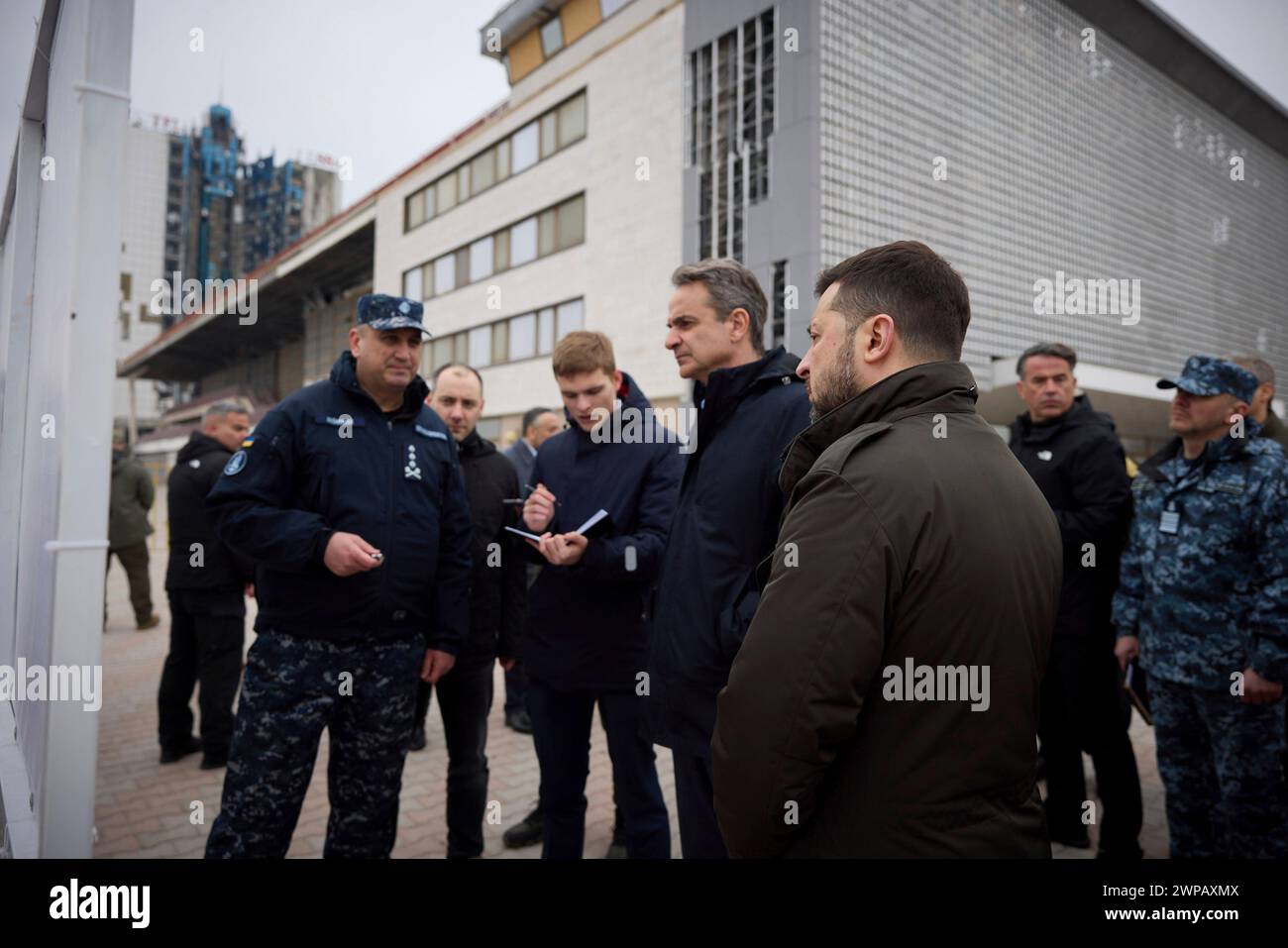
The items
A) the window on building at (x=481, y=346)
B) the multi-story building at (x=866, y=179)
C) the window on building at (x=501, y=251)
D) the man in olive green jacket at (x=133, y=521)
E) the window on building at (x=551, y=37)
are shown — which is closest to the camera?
the man in olive green jacket at (x=133, y=521)

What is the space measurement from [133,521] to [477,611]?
7.06m

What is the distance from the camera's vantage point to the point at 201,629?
4.57 m

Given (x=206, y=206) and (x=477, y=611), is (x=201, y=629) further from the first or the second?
(x=206, y=206)

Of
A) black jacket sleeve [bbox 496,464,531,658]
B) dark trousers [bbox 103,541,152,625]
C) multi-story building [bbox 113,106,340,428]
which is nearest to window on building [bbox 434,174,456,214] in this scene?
dark trousers [bbox 103,541,152,625]

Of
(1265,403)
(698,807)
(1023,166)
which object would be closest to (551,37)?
(1023,166)

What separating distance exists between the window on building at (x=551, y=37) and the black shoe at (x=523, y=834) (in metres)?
20.2

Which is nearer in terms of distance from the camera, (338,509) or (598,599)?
(338,509)

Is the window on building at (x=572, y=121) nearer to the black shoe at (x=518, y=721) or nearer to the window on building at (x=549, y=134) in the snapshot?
the window on building at (x=549, y=134)

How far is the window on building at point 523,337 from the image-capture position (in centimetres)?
2025

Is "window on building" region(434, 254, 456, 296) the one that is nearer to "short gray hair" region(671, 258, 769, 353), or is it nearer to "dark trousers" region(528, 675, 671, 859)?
"dark trousers" region(528, 675, 671, 859)

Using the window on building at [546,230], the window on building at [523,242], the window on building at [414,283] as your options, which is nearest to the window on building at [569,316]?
the window on building at [546,230]

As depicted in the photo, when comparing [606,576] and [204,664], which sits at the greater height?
[606,576]
